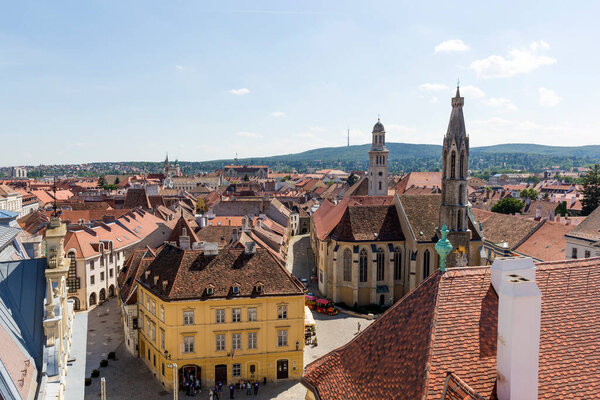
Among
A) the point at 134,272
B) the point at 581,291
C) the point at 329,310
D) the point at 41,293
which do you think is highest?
the point at 581,291

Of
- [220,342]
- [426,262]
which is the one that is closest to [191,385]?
[220,342]

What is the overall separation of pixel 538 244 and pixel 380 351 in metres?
53.9

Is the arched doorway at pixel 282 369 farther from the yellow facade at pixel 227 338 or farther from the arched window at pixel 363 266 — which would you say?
the arched window at pixel 363 266

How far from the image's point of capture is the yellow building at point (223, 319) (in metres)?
34.9

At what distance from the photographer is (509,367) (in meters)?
9.48

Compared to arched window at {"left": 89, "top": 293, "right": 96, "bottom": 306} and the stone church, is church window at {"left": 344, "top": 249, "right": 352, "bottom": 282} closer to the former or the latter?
the stone church

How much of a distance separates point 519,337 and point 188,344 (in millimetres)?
29896

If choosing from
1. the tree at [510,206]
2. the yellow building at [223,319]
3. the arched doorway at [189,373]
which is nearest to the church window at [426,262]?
the yellow building at [223,319]

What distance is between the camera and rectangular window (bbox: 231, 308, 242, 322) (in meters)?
35.7

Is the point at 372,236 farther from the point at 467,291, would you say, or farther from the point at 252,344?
the point at 467,291

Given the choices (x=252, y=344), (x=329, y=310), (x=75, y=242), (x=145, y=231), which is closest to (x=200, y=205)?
(x=145, y=231)

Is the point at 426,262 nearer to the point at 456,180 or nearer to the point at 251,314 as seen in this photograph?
the point at 456,180

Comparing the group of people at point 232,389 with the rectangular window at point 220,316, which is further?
the rectangular window at point 220,316

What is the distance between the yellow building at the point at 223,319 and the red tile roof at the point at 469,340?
75.5 ft
